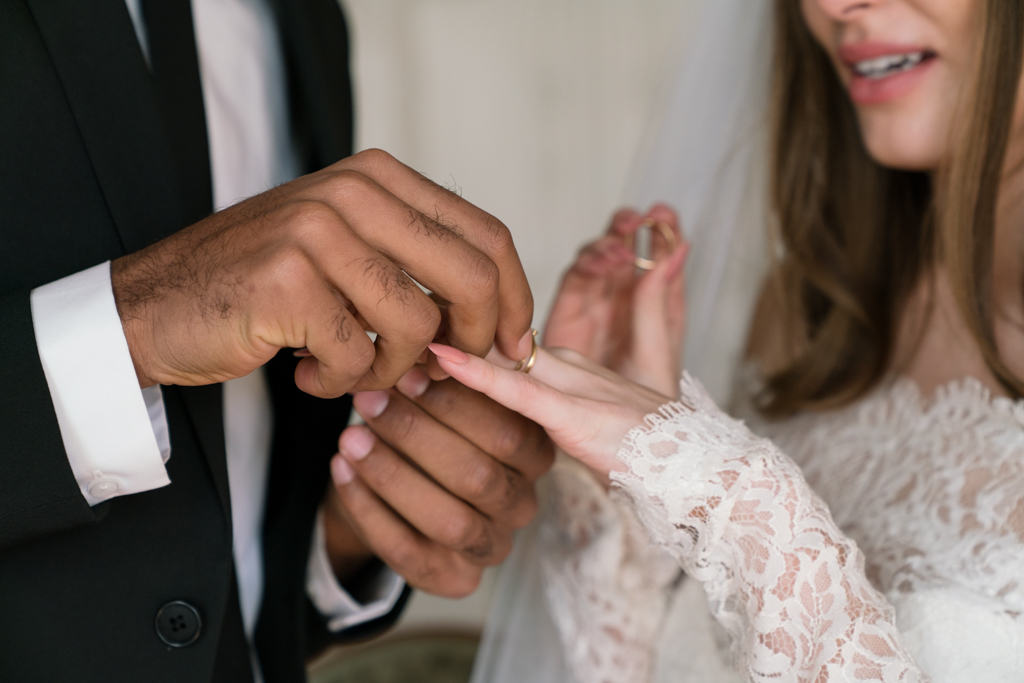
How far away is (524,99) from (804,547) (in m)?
2.44

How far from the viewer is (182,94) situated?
96cm

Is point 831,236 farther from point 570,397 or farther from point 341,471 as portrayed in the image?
point 341,471

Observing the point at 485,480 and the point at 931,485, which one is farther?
the point at 931,485

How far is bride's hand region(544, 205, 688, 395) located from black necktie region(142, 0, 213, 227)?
0.63 m

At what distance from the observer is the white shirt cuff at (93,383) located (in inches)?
27.4

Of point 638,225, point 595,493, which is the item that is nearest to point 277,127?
point 638,225

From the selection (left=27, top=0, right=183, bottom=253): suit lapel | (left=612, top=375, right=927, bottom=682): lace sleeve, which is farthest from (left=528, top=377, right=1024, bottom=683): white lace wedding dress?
(left=27, top=0, right=183, bottom=253): suit lapel

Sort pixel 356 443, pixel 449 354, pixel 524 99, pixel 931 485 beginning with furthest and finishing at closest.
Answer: pixel 524 99 → pixel 931 485 → pixel 356 443 → pixel 449 354

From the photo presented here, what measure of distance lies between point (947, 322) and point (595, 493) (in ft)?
2.27

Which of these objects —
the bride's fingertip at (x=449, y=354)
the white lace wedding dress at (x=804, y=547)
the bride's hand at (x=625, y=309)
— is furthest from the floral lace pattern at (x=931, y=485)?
the bride's fingertip at (x=449, y=354)

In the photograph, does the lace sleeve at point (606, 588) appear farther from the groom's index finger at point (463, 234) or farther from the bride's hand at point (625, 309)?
the groom's index finger at point (463, 234)

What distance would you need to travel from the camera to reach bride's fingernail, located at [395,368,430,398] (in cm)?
94

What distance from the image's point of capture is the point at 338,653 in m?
2.76

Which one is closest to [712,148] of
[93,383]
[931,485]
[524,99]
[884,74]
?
[884,74]
